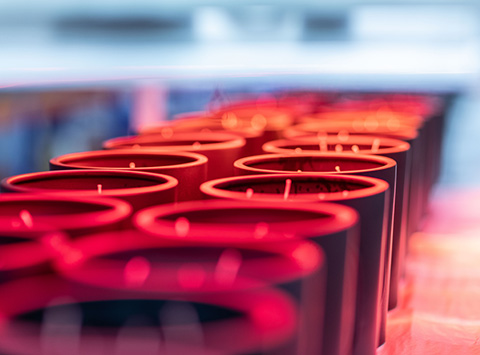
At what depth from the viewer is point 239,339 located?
30 centimetres

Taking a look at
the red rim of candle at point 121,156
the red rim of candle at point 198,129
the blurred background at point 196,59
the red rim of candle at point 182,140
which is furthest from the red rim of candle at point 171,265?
the blurred background at point 196,59

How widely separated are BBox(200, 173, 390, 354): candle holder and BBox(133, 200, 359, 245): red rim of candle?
0.01 metres

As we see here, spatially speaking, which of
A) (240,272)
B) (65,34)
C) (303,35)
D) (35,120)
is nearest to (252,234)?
(240,272)

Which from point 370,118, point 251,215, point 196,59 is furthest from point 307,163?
point 196,59

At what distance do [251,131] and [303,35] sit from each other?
259 centimetres

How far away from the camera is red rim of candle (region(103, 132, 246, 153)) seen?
0.87 m

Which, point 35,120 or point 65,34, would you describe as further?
point 65,34

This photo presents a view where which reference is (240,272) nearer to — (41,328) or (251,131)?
(41,328)

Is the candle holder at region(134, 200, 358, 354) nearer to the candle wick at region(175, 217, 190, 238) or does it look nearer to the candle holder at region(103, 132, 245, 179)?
the candle wick at region(175, 217, 190, 238)

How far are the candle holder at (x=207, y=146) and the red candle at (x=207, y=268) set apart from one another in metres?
0.43

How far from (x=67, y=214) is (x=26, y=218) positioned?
Result: 4 cm

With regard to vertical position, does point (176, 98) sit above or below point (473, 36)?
below

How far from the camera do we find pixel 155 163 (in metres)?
0.82

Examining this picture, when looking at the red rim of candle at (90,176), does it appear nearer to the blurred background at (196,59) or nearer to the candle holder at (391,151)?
the candle holder at (391,151)
